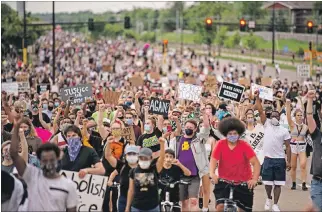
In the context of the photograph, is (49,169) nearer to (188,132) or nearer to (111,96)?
(188,132)

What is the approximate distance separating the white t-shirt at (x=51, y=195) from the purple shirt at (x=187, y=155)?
166 inches

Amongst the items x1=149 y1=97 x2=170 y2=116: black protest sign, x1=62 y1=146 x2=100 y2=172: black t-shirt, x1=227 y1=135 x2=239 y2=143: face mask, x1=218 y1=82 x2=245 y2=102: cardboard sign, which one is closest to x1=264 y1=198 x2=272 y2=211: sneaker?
x1=149 y1=97 x2=170 y2=116: black protest sign

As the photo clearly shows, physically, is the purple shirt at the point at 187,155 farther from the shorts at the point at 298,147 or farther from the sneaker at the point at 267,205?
the shorts at the point at 298,147

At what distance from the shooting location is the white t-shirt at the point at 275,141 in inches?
591

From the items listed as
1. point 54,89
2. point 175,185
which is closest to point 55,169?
point 175,185

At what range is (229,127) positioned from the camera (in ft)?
37.0

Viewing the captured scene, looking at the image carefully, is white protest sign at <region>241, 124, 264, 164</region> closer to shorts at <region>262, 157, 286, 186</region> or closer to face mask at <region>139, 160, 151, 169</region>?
shorts at <region>262, 157, 286, 186</region>

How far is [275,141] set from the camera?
591 inches

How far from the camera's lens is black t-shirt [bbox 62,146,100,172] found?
11478 mm

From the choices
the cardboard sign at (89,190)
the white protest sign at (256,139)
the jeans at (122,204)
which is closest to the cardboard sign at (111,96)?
the white protest sign at (256,139)

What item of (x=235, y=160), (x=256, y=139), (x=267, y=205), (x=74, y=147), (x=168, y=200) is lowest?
(x=267, y=205)

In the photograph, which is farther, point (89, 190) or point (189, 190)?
point (189, 190)

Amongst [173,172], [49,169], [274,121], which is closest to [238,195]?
[173,172]

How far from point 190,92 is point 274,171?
25.0 ft
